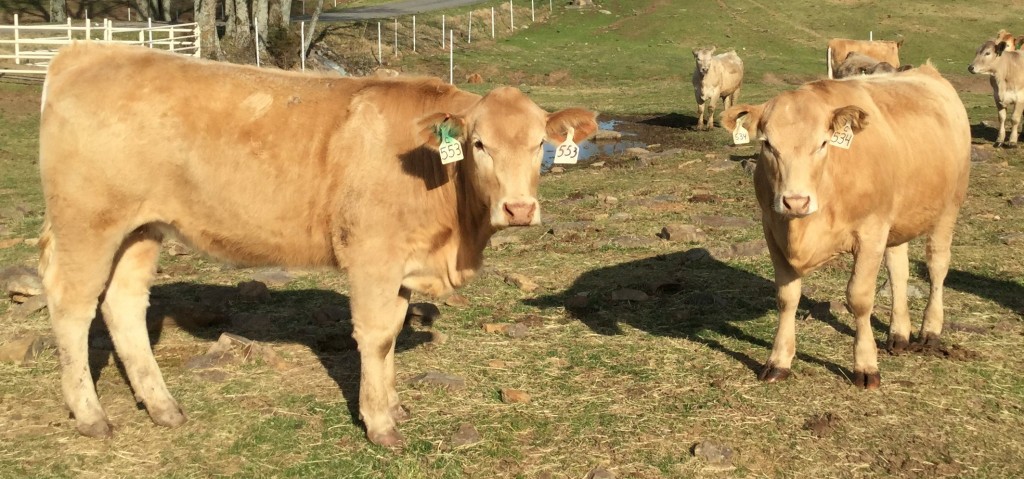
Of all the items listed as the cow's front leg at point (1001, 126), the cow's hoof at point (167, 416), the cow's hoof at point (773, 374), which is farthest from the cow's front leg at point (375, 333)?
the cow's front leg at point (1001, 126)

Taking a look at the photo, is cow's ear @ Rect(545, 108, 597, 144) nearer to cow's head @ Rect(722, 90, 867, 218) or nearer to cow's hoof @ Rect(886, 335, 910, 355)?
cow's head @ Rect(722, 90, 867, 218)

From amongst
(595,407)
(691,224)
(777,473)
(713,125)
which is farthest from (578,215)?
(713,125)

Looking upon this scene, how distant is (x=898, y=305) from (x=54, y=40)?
82.9 feet

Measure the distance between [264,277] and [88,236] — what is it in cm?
401

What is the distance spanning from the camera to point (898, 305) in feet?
26.7

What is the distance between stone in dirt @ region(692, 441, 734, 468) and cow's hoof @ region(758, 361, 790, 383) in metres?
1.33

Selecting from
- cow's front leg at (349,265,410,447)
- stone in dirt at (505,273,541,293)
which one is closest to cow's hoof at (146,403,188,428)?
cow's front leg at (349,265,410,447)

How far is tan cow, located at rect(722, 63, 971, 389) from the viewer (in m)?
6.88

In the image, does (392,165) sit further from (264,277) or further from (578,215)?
(578,215)

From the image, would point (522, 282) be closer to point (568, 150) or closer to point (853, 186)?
point (568, 150)

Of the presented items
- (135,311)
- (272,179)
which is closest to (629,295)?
(272,179)

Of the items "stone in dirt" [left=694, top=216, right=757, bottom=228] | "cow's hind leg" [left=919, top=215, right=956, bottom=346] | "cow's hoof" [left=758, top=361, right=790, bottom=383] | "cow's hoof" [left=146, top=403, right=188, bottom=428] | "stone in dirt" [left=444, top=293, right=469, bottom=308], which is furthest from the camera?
"stone in dirt" [left=694, top=216, right=757, bottom=228]

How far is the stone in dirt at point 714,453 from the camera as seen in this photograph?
5977 millimetres

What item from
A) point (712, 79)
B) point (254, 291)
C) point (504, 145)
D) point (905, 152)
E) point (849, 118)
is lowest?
point (254, 291)
